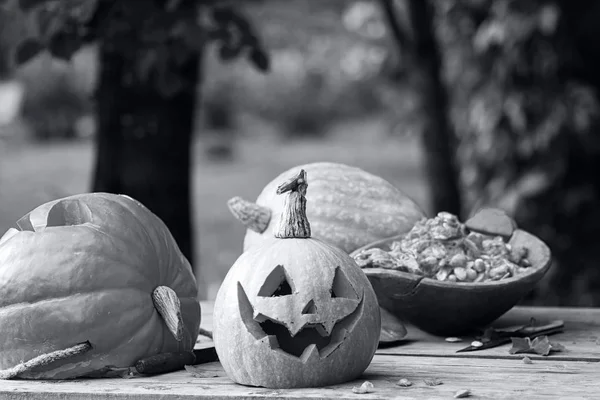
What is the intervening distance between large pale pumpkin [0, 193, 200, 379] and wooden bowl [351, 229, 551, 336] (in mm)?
571

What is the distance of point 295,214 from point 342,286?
187 millimetres

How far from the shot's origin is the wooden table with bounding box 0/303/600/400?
1.63 m

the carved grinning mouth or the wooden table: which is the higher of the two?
the carved grinning mouth

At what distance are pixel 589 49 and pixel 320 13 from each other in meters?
2.69

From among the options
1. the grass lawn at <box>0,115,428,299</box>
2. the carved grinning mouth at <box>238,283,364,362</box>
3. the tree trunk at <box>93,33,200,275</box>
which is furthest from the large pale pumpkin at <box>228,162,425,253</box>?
the grass lawn at <box>0,115,428,299</box>

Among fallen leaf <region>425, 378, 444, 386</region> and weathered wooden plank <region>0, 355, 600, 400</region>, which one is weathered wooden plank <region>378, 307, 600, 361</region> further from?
fallen leaf <region>425, 378, 444, 386</region>

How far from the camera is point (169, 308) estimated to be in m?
1.91

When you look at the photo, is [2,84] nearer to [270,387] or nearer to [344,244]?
[344,244]

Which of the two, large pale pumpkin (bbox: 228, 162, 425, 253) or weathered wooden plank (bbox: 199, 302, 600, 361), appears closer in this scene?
weathered wooden plank (bbox: 199, 302, 600, 361)

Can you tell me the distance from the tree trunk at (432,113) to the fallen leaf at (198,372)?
389 cm

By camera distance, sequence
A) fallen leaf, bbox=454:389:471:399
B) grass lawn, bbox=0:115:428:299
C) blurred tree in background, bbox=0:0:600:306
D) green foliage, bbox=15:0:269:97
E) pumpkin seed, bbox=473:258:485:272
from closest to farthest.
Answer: fallen leaf, bbox=454:389:471:399 < pumpkin seed, bbox=473:258:485:272 < green foliage, bbox=15:0:269:97 < blurred tree in background, bbox=0:0:600:306 < grass lawn, bbox=0:115:428:299

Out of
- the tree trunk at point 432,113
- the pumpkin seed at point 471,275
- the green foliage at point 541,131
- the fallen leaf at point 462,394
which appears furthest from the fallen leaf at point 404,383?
the green foliage at point 541,131

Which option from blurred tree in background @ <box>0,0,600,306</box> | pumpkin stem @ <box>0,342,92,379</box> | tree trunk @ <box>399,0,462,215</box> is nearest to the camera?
pumpkin stem @ <box>0,342,92,379</box>

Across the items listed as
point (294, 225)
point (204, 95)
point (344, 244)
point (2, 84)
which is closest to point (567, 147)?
point (344, 244)
